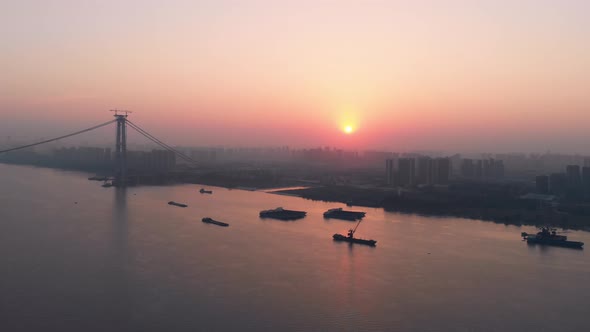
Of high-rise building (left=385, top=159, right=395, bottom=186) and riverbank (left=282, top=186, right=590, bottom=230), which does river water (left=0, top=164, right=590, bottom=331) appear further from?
high-rise building (left=385, top=159, right=395, bottom=186)

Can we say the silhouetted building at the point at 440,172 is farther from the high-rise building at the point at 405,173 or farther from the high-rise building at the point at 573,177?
the high-rise building at the point at 573,177

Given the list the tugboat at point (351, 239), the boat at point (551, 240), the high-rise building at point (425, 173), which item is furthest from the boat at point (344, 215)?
the high-rise building at point (425, 173)

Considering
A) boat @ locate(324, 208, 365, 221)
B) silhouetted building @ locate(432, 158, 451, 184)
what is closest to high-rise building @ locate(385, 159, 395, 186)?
silhouetted building @ locate(432, 158, 451, 184)

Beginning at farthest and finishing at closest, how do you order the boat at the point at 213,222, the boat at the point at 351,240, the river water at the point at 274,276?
the boat at the point at 213,222, the boat at the point at 351,240, the river water at the point at 274,276

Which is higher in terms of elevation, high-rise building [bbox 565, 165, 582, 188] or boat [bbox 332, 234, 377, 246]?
high-rise building [bbox 565, 165, 582, 188]

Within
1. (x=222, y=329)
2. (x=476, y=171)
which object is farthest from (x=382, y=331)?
(x=476, y=171)

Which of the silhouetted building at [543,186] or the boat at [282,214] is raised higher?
the silhouetted building at [543,186]

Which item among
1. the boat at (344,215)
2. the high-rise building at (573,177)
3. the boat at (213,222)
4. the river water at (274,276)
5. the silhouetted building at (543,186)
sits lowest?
the river water at (274,276)

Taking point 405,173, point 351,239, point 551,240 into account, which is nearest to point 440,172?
point 405,173

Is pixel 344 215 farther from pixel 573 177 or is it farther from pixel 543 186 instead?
pixel 573 177
